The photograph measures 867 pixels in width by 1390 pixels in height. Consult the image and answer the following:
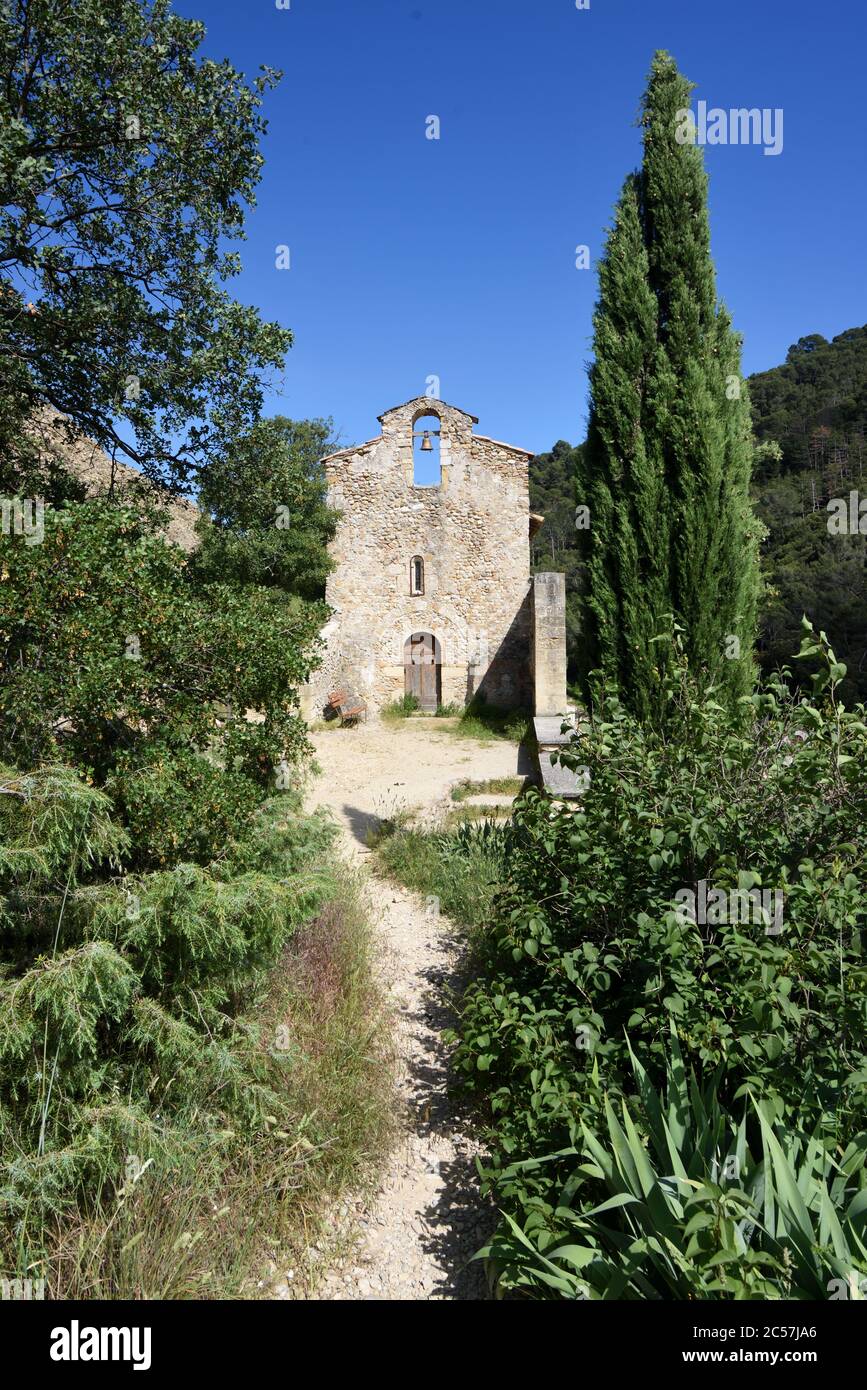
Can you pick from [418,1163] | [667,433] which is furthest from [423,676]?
[418,1163]

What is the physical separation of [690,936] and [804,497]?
29946 millimetres

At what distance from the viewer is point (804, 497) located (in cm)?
2811

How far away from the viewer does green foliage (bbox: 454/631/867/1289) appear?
243cm

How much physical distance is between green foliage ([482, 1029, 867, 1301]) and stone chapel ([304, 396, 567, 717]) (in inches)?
543

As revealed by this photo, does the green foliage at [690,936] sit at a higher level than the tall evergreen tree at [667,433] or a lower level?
lower

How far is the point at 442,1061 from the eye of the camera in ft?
13.4

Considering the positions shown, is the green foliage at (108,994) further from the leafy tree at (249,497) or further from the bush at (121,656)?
the leafy tree at (249,497)

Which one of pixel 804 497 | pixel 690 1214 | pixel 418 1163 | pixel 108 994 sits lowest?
pixel 418 1163

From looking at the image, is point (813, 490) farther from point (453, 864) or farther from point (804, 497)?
point (453, 864)

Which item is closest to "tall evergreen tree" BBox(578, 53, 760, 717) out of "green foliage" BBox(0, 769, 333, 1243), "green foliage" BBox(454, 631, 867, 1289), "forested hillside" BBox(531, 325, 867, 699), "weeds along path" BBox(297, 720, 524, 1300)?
"forested hillside" BBox(531, 325, 867, 699)

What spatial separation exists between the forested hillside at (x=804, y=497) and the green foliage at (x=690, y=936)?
5397mm

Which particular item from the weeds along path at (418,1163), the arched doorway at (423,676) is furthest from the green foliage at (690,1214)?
the arched doorway at (423,676)

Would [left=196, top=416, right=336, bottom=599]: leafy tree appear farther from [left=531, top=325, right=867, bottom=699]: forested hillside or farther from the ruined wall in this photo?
the ruined wall

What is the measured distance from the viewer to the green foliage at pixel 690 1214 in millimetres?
1874
